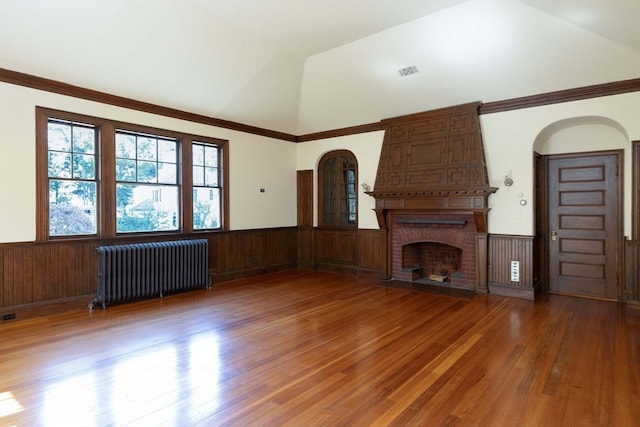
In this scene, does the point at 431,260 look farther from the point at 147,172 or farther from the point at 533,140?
the point at 147,172

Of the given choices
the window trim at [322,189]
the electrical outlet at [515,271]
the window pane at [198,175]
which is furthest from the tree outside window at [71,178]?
the electrical outlet at [515,271]

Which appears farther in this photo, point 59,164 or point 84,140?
point 84,140

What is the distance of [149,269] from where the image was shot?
5402mm

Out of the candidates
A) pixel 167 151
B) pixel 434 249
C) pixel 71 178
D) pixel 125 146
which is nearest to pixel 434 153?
pixel 434 249

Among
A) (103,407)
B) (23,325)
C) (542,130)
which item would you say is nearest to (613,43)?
(542,130)

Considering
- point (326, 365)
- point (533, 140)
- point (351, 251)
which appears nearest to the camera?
point (326, 365)

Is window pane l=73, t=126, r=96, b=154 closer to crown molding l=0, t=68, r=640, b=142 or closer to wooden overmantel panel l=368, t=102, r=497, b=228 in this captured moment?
crown molding l=0, t=68, r=640, b=142

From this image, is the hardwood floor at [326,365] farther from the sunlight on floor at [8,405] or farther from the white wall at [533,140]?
the white wall at [533,140]

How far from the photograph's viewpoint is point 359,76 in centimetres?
576

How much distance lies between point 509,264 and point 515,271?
130mm

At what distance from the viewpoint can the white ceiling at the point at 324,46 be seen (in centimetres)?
400

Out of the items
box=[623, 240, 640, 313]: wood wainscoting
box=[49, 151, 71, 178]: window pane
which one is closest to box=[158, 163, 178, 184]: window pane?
box=[49, 151, 71, 178]: window pane

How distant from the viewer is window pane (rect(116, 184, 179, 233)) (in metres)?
5.47

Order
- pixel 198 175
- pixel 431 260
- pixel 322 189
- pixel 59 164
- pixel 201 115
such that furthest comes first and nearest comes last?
1. pixel 322 189
2. pixel 431 260
3. pixel 198 175
4. pixel 201 115
5. pixel 59 164
